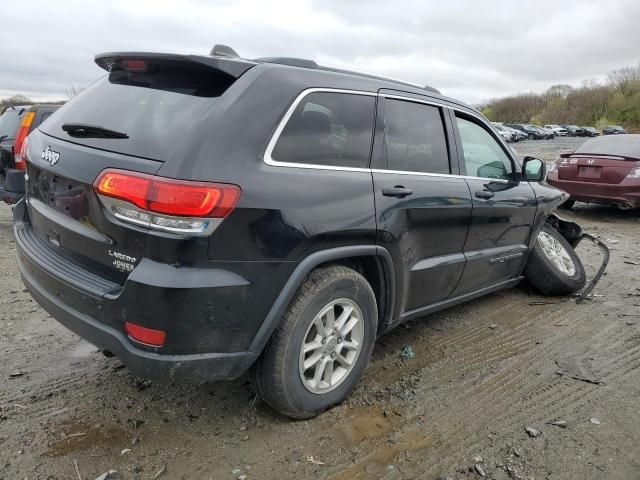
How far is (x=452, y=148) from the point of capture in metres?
3.44

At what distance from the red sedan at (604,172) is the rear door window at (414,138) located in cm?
643

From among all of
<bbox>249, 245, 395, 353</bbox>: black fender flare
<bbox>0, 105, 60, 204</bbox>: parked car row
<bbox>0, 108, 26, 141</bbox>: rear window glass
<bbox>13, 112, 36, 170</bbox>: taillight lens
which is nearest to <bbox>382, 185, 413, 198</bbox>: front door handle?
<bbox>249, 245, 395, 353</bbox>: black fender flare

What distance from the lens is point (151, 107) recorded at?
2.41 metres

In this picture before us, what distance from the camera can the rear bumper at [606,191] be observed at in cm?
825

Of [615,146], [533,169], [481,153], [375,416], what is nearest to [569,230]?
[533,169]

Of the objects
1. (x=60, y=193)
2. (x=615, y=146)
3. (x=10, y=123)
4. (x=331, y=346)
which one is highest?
(x=615, y=146)

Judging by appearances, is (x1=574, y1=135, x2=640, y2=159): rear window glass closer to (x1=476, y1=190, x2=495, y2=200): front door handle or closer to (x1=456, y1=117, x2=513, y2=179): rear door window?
(x1=456, y1=117, x2=513, y2=179): rear door window

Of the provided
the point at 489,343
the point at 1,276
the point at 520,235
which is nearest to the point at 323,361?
the point at 489,343

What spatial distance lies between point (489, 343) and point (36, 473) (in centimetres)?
295

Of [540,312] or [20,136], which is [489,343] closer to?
[540,312]

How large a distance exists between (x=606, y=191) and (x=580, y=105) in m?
77.5

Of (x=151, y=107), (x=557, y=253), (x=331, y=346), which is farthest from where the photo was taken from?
(x=557, y=253)

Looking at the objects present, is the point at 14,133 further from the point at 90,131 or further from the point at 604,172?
the point at 604,172

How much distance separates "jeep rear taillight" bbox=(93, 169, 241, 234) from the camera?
2.04 metres
